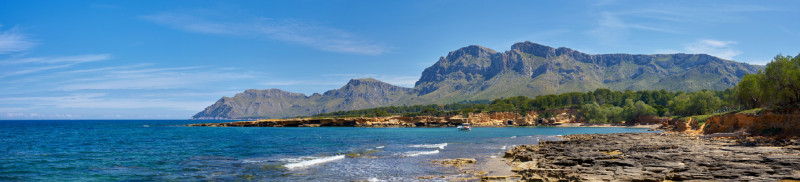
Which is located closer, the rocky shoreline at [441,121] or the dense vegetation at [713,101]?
the dense vegetation at [713,101]

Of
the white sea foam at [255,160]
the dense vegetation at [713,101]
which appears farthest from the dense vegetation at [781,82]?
the white sea foam at [255,160]

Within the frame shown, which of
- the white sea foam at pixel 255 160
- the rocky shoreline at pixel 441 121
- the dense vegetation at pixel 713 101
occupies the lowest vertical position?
the white sea foam at pixel 255 160

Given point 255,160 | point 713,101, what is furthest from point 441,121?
point 255,160

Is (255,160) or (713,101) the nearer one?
(255,160)

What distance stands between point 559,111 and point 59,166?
172198mm

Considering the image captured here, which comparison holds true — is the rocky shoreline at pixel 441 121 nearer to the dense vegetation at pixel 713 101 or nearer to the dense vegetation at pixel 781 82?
the dense vegetation at pixel 713 101

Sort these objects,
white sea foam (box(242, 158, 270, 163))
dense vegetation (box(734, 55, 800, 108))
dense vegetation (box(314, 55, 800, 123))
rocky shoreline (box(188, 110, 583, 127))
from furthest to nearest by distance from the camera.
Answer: rocky shoreline (box(188, 110, 583, 127)) → dense vegetation (box(314, 55, 800, 123)) → dense vegetation (box(734, 55, 800, 108)) → white sea foam (box(242, 158, 270, 163))

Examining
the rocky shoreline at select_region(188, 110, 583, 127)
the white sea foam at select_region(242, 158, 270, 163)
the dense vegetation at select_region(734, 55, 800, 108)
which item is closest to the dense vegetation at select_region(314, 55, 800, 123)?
the dense vegetation at select_region(734, 55, 800, 108)

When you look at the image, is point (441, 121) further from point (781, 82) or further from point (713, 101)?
point (781, 82)

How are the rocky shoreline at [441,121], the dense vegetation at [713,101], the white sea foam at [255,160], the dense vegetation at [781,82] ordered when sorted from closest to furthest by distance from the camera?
the white sea foam at [255,160] < the dense vegetation at [781,82] < the dense vegetation at [713,101] < the rocky shoreline at [441,121]

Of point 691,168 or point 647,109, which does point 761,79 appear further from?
point 647,109

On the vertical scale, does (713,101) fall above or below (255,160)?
above

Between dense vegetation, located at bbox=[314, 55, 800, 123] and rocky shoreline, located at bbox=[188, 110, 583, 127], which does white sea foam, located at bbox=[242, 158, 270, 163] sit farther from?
rocky shoreline, located at bbox=[188, 110, 583, 127]

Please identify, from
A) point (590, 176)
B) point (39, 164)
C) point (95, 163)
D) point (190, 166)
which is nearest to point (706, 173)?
point (590, 176)
